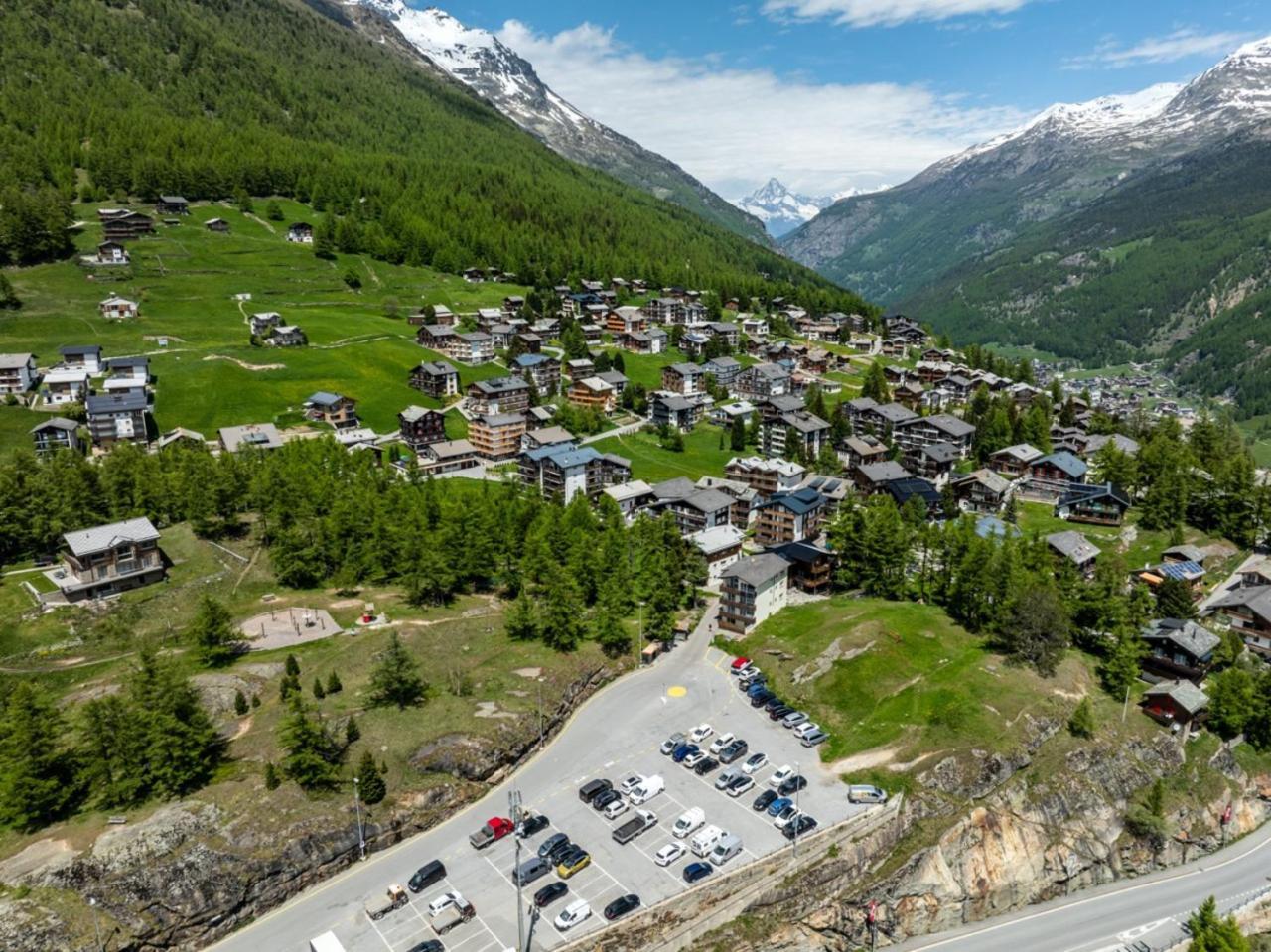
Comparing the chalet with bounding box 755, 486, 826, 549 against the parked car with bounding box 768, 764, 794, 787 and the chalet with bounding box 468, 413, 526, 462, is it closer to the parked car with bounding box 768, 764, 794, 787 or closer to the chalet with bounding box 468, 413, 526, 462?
the chalet with bounding box 468, 413, 526, 462

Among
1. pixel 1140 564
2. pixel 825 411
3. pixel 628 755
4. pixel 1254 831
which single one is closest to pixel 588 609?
pixel 628 755

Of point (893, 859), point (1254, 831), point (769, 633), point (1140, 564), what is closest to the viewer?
point (893, 859)

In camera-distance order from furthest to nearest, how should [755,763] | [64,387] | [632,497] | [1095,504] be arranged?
[64,387] < [1095,504] < [632,497] < [755,763]

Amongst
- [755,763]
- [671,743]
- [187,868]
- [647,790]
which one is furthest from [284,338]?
[755,763]

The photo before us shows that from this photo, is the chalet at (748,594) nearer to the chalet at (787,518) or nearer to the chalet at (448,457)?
the chalet at (787,518)

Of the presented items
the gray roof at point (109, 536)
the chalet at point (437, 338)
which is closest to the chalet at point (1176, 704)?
the gray roof at point (109, 536)

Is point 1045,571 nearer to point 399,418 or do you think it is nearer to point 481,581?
point 481,581

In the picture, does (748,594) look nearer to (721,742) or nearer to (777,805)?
(721,742)
